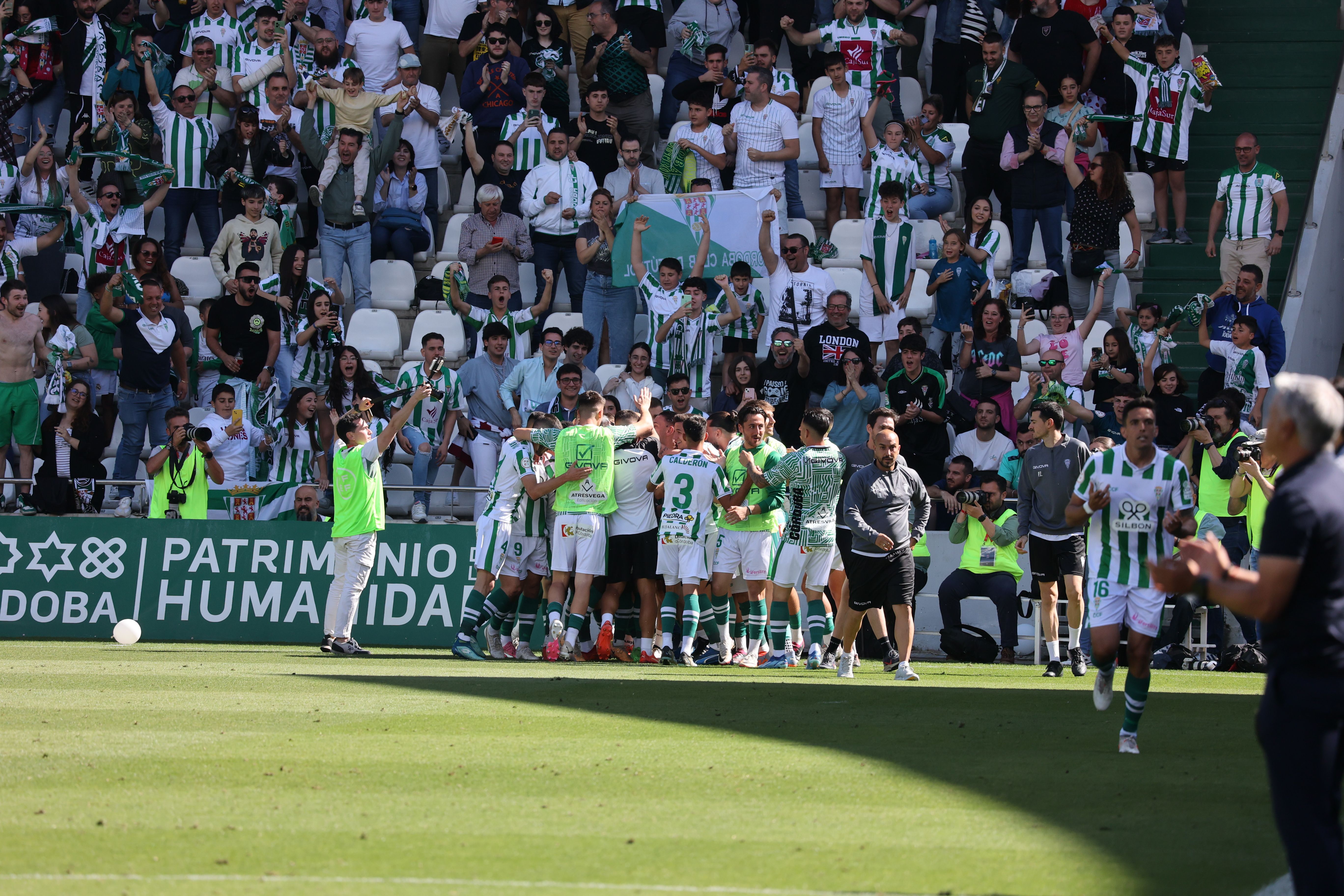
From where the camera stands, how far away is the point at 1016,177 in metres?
19.2

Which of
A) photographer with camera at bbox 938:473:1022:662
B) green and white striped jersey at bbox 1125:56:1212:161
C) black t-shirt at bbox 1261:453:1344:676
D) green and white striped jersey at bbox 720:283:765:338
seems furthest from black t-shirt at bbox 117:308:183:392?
black t-shirt at bbox 1261:453:1344:676

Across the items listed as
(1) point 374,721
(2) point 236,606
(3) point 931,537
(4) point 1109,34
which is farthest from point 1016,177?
(1) point 374,721

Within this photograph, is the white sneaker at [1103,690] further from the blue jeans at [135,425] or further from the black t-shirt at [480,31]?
the black t-shirt at [480,31]

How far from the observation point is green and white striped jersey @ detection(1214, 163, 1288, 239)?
61.4 ft

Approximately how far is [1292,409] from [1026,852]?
2285 mm

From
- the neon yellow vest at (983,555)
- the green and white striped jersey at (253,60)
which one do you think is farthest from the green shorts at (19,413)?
the neon yellow vest at (983,555)

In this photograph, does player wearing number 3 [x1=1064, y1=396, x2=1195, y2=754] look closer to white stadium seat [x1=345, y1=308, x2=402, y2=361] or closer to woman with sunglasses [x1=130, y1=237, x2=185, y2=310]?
white stadium seat [x1=345, y1=308, x2=402, y2=361]

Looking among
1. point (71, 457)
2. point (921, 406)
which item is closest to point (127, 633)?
point (71, 457)

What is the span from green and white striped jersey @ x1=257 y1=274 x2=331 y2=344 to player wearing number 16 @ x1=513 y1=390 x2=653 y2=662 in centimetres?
493

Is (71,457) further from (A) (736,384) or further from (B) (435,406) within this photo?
(A) (736,384)

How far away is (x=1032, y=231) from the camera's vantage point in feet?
63.5

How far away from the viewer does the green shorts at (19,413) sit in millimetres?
18031

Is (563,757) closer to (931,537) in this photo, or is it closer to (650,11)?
(931,537)

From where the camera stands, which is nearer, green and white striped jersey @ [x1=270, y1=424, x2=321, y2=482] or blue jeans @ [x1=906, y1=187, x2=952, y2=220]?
green and white striped jersey @ [x1=270, y1=424, x2=321, y2=482]
